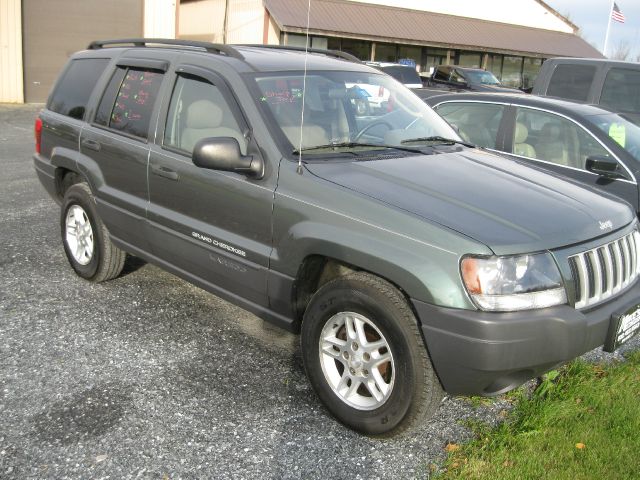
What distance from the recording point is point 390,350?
3.16m

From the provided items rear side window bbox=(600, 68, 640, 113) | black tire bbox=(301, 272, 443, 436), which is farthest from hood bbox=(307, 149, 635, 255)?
rear side window bbox=(600, 68, 640, 113)

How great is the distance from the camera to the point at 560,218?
332 cm

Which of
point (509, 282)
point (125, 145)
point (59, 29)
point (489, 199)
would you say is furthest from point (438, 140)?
point (59, 29)

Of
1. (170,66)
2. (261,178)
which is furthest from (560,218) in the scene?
(170,66)

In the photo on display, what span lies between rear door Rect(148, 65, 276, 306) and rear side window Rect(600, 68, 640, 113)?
6532 millimetres

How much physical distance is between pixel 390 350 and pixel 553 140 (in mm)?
3806

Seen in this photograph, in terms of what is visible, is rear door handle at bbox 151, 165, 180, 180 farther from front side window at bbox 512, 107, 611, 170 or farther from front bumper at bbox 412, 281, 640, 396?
front side window at bbox 512, 107, 611, 170

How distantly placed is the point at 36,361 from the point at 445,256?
2555 millimetres

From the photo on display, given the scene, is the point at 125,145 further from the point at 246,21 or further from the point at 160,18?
the point at 246,21

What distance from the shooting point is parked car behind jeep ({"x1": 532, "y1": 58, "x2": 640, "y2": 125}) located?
8930mm

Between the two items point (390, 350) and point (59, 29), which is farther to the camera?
point (59, 29)

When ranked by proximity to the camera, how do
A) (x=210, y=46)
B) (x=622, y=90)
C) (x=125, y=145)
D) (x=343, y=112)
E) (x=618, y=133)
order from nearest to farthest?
(x=343, y=112) < (x=210, y=46) < (x=125, y=145) < (x=618, y=133) < (x=622, y=90)

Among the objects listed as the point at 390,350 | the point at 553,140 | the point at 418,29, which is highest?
the point at 418,29

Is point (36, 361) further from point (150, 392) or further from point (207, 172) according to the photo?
point (207, 172)
